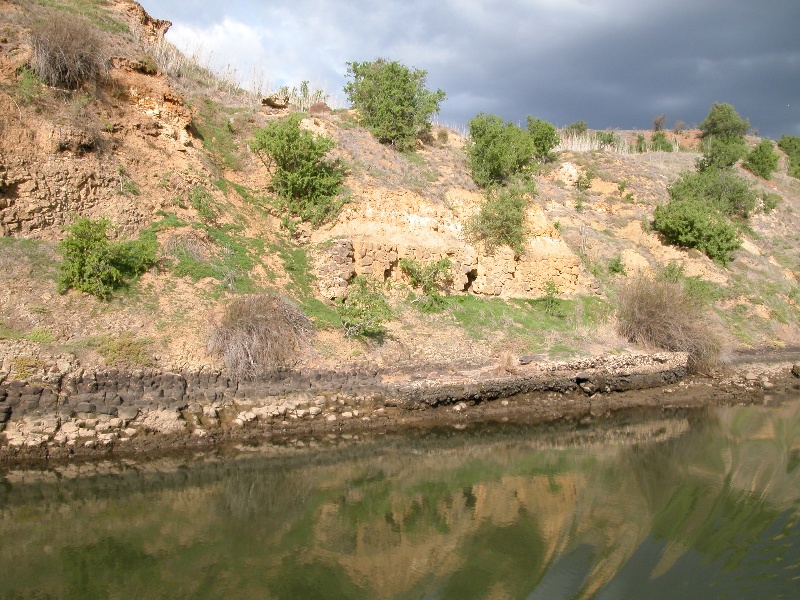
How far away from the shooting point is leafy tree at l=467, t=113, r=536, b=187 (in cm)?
2469

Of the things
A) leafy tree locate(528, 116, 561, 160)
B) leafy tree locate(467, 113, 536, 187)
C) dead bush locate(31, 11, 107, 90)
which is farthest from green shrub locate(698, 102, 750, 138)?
dead bush locate(31, 11, 107, 90)

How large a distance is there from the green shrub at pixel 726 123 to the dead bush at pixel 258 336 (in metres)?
48.0

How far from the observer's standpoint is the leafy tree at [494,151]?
2469cm

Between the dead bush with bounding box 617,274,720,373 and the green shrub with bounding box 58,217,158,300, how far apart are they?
16109mm

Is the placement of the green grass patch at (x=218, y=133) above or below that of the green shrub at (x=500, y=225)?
above

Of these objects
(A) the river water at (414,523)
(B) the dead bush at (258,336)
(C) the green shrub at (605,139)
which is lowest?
(A) the river water at (414,523)

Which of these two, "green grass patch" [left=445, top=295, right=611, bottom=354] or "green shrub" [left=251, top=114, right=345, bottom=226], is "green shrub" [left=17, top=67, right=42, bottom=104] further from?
"green grass patch" [left=445, top=295, right=611, bottom=354]

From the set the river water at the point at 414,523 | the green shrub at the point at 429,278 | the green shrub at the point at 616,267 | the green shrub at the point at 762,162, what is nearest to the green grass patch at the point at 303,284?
the green shrub at the point at 429,278

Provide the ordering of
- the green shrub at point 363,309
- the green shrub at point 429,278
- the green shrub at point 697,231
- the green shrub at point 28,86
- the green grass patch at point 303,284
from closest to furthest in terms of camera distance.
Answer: the green shrub at point 28,86 → the green shrub at point 363,309 → the green grass patch at point 303,284 → the green shrub at point 429,278 → the green shrub at point 697,231

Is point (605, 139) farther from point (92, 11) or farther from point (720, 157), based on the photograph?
point (92, 11)

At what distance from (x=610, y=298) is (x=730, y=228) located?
980 cm

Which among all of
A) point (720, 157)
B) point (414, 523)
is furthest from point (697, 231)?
point (414, 523)

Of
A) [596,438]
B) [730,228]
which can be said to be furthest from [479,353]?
[730,228]

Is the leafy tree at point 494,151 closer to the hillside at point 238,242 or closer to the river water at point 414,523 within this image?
the hillside at point 238,242
